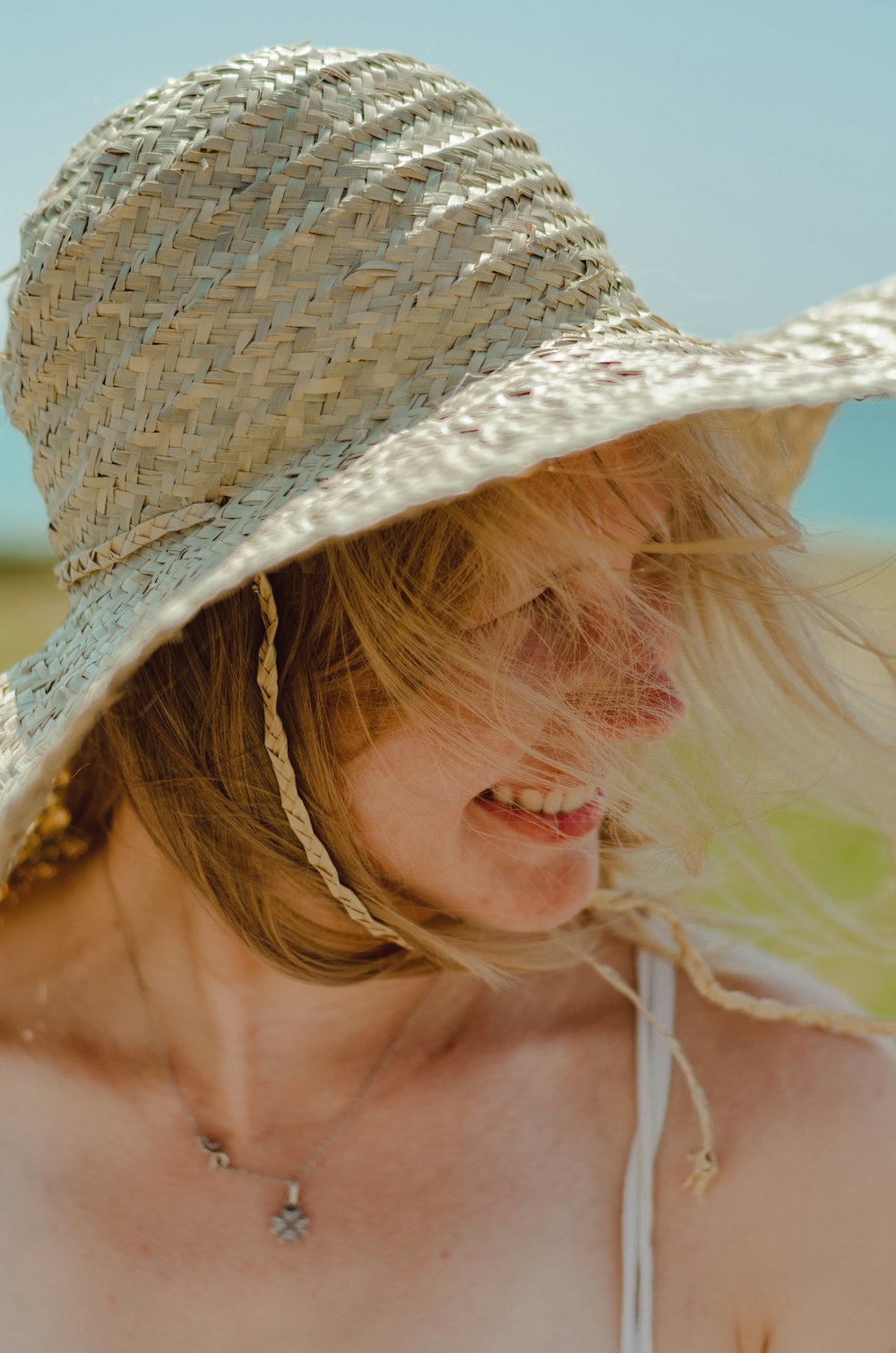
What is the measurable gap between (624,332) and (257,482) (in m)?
0.34

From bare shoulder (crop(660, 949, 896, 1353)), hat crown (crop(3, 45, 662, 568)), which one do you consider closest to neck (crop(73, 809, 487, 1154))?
bare shoulder (crop(660, 949, 896, 1353))

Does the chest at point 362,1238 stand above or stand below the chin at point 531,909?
below

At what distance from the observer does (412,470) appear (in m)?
0.79

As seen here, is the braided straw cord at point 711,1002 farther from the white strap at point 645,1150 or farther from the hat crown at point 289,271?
the hat crown at point 289,271

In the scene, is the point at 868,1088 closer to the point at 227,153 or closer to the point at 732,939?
the point at 732,939

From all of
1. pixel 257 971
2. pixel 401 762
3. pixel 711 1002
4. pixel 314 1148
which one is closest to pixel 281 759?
pixel 401 762

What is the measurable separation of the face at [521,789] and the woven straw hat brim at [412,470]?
0.45 feet

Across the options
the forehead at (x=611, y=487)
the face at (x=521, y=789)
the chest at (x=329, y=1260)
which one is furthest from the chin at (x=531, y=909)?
the forehead at (x=611, y=487)

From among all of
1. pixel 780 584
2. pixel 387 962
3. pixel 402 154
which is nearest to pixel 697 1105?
pixel 387 962

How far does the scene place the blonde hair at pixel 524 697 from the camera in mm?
990

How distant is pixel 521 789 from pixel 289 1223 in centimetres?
49

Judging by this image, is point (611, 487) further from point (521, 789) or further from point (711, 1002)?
point (711, 1002)

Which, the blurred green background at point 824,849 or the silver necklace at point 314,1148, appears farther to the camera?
the blurred green background at point 824,849

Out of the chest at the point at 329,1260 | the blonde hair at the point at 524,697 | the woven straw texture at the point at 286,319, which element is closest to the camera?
the woven straw texture at the point at 286,319
